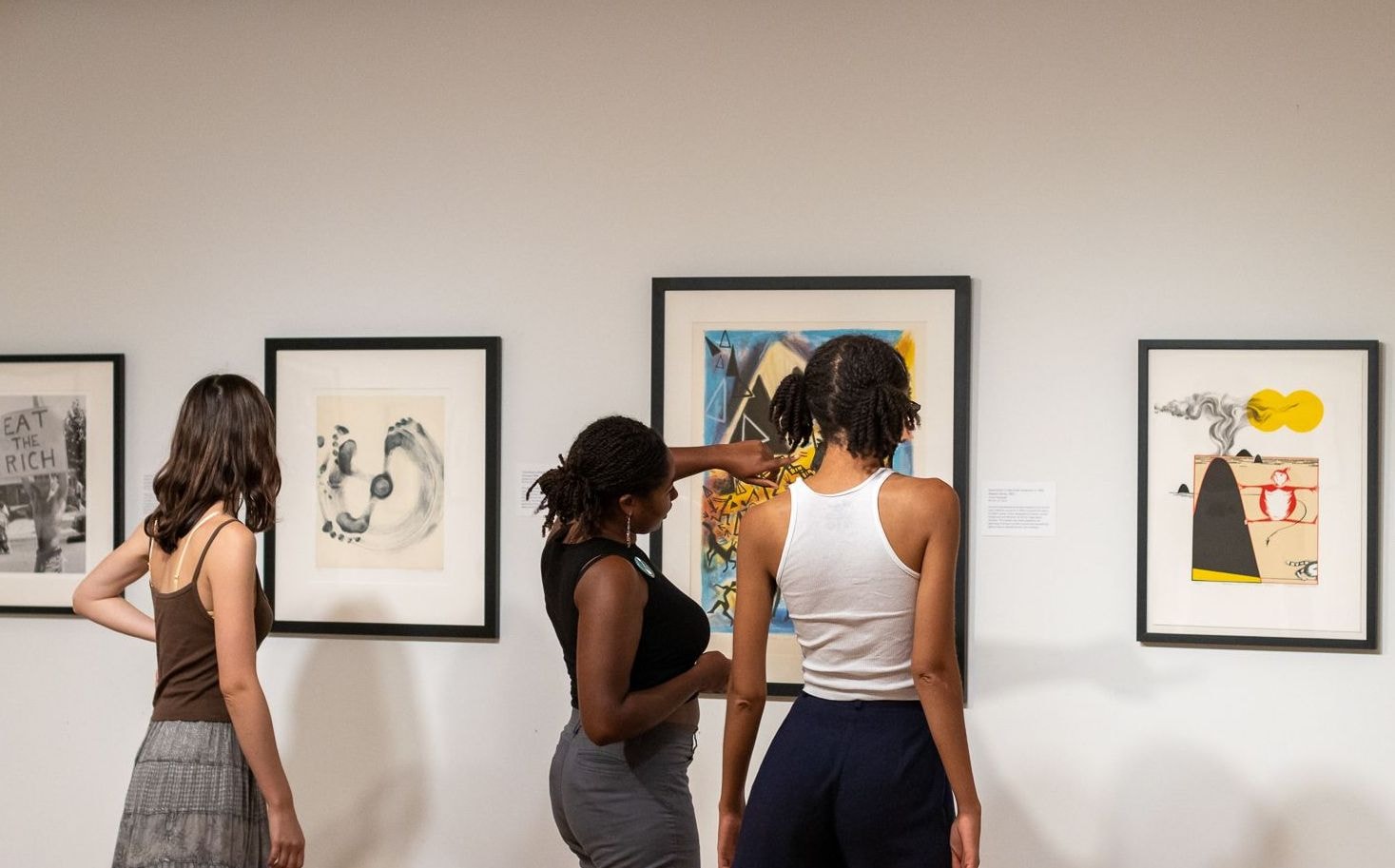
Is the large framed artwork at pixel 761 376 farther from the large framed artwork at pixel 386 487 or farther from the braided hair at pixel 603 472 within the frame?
the braided hair at pixel 603 472

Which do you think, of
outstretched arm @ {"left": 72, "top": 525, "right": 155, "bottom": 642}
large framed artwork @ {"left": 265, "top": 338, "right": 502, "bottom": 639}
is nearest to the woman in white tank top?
large framed artwork @ {"left": 265, "top": 338, "right": 502, "bottom": 639}

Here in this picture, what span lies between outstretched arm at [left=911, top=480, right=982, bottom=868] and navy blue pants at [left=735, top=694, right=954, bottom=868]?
0.04 meters

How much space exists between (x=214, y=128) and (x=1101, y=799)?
283 centimetres

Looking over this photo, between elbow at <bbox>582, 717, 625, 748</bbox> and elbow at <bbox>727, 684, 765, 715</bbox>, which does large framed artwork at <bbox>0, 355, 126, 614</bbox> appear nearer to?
elbow at <bbox>582, 717, 625, 748</bbox>

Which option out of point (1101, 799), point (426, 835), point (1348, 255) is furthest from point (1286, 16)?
point (426, 835)

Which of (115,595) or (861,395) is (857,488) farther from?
(115,595)

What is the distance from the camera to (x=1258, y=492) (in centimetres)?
270

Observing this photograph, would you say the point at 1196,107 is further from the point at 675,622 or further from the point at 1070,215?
the point at 675,622

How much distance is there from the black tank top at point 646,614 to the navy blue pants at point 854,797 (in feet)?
1.12

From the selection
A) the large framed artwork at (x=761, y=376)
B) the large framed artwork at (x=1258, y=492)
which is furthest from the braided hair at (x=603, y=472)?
the large framed artwork at (x=1258, y=492)

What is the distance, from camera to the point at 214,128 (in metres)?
3.07

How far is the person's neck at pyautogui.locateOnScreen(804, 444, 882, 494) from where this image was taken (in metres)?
1.80

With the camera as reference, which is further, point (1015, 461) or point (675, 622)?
point (1015, 461)

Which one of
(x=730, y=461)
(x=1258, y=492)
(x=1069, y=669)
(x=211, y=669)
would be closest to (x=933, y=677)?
(x=730, y=461)
